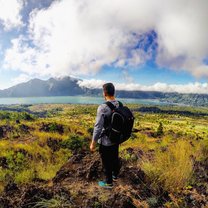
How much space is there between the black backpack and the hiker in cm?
8

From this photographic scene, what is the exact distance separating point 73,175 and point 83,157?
1.01 m

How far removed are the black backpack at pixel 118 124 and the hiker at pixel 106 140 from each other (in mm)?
85

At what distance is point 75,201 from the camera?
3.49m

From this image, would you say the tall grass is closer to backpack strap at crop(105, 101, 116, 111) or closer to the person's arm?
the person's arm

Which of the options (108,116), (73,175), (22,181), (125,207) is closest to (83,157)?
(73,175)

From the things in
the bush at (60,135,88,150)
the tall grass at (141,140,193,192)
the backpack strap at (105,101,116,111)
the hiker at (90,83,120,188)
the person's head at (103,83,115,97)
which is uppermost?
the person's head at (103,83,115,97)

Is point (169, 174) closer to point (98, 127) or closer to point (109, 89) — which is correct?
point (98, 127)

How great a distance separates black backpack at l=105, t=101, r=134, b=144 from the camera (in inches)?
153

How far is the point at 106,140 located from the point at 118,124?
0.41 meters

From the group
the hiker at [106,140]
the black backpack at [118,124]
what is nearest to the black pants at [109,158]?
the hiker at [106,140]

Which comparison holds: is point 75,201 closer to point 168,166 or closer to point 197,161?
point 168,166

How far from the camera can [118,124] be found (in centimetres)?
388

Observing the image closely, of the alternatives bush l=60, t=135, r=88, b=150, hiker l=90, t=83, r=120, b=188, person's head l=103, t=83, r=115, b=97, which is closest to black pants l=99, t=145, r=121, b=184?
hiker l=90, t=83, r=120, b=188

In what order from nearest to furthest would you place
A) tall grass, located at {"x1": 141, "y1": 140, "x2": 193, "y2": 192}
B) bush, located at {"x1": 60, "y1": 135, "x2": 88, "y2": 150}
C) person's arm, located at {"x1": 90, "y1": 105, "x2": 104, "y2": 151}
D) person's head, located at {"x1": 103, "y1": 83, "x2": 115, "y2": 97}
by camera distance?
tall grass, located at {"x1": 141, "y1": 140, "x2": 193, "y2": 192} → person's arm, located at {"x1": 90, "y1": 105, "x2": 104, "y2": 151} → person's head, located at {"x1": 103, "y1": 83, "x2": 115, "y2": 97} → bush, located at {"x1": 60, "y1": 135, "x2": 88, "y2": 150}
